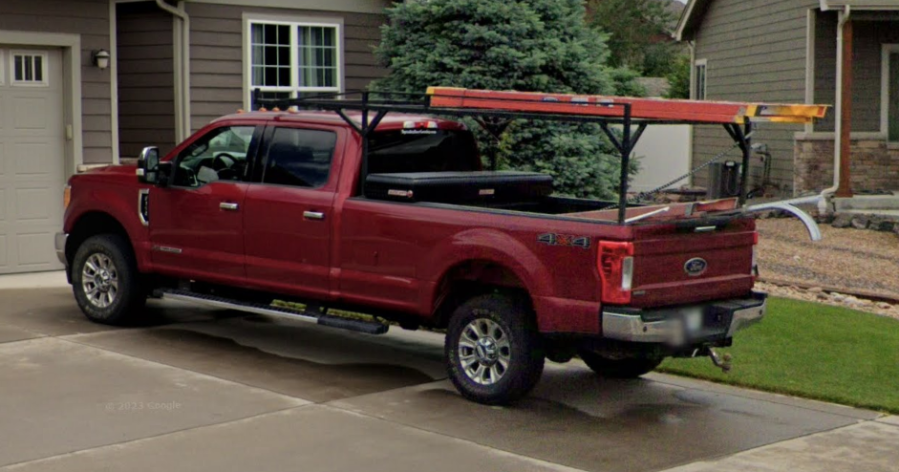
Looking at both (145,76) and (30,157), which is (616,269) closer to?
(30,157)

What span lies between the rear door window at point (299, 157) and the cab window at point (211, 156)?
454 millimetres

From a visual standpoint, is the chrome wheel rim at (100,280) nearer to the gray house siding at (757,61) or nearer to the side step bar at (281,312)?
the side step bar at (281,312)

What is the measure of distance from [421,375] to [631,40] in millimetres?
39481

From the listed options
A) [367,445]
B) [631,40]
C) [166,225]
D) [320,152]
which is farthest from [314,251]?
[631,40]

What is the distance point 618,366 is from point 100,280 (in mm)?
4681

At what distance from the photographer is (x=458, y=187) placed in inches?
372

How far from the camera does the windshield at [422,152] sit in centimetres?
982

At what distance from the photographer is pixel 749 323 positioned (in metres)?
8.62

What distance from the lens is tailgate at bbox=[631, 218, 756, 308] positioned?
314 inches

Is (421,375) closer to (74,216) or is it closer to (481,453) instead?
(481,453)

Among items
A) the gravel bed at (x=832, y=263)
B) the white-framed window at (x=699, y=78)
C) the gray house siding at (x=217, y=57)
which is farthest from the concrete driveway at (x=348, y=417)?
the white-framed window at (x=699, y=78)

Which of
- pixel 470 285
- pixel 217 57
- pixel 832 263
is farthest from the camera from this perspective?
pixel 832 263

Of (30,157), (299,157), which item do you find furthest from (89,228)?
(30,157)

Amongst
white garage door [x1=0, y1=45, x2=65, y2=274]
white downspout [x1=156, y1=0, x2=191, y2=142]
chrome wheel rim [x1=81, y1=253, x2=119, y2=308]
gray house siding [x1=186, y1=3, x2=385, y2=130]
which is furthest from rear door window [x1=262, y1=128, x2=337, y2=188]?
gray house siding [x1=186, y1=3, x2=385, y2=130]
